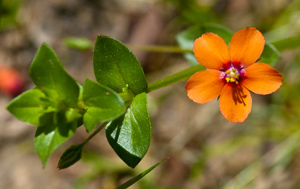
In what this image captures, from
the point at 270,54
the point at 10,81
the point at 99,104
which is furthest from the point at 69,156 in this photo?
the point at 10,81

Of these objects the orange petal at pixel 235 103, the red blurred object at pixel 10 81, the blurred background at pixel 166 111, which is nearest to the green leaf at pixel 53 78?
the orange petal at pixel 235 103

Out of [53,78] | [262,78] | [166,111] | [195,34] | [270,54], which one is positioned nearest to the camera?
[262,78]

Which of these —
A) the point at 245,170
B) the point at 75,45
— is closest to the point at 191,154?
the point at 245,170

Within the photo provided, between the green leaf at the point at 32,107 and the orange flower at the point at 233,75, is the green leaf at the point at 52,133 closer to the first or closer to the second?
the green leaf at the point at 32,107

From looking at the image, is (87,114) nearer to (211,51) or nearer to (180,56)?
(211,51)

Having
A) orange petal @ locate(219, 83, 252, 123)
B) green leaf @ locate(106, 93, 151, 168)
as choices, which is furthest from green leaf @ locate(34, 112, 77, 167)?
orange petal @ locate(219, 83, 252, 123)

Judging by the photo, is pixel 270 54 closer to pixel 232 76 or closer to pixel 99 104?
pixel 232 76
